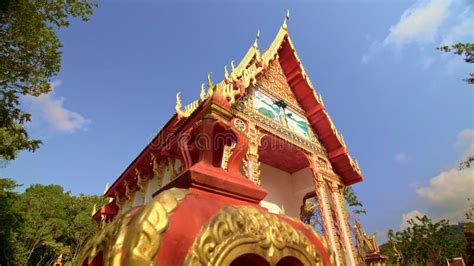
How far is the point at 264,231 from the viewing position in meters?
1.22

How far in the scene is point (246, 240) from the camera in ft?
3.72

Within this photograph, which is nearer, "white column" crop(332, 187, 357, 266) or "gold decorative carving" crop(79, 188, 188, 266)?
"gold decorative carving" crop(79, 188, 188, 266)

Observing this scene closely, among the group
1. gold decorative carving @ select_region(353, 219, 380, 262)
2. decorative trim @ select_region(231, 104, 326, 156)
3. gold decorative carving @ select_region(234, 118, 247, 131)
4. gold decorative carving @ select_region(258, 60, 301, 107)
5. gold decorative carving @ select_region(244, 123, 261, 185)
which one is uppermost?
gold decorative carving @ select_region(258, 60, 301, 107)

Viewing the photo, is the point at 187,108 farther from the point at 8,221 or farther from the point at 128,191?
the point at 8,221

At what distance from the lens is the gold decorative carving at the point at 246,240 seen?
103 centimetres

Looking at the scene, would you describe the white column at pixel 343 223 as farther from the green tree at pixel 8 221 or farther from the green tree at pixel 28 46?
the green tree at pixel 8 221

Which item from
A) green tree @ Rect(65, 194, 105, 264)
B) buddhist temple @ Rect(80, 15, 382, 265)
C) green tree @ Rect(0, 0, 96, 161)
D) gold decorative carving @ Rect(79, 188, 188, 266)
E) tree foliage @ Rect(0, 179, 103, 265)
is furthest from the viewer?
green tree @ Rect(65, 194, 105, 264)

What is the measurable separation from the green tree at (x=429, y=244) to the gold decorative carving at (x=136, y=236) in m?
36.2

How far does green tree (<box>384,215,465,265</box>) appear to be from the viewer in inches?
1216

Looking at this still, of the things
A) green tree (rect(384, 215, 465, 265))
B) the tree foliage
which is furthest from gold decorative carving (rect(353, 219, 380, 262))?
green tree (rect(384, 215, 465, 265))

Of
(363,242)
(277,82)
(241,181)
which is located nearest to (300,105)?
(277,82)

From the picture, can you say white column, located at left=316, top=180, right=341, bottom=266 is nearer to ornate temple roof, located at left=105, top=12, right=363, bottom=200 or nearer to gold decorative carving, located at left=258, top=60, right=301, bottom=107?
ornate temple roof, located at left=105, top=12, right=363, bottom=200

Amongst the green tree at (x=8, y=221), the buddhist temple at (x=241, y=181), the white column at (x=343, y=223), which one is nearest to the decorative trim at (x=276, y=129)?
the buddhist temple at (x=241, y=181)

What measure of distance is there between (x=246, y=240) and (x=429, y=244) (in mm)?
39774
